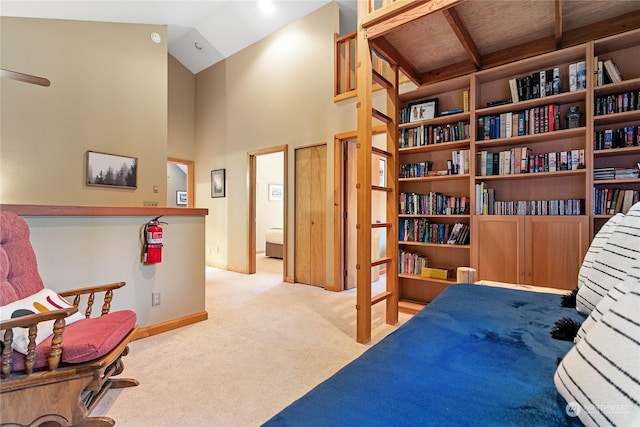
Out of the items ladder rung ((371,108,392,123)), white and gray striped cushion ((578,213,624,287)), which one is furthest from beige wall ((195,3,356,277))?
white and gray striped cushion ((578,213,624,287))

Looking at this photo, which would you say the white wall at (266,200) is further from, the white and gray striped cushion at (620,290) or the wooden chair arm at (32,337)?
the white and gray striped cushion at (620,290)

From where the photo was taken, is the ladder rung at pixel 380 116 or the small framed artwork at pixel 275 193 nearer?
the ladder rung at pixel 380 116

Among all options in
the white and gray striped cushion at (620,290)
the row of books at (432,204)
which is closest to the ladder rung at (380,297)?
the row of books at (432,204)

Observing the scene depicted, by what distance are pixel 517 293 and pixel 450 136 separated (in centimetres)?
175

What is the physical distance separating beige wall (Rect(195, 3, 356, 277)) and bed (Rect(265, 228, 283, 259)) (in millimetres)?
1337

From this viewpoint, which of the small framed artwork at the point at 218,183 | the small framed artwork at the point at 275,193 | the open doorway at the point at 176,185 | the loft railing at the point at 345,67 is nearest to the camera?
the loft railing at the point at 345,67

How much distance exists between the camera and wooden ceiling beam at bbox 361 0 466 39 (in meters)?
1.88

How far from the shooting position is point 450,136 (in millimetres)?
2893

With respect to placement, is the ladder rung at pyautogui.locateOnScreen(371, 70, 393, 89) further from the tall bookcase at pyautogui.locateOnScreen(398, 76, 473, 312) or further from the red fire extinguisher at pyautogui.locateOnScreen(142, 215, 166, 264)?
the red fire extinguisher at pyautogui.locateOnScreen(142, 215, 166, 264)

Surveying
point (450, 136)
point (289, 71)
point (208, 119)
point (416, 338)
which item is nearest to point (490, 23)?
point (450, 136)

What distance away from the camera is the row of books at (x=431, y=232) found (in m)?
2.87

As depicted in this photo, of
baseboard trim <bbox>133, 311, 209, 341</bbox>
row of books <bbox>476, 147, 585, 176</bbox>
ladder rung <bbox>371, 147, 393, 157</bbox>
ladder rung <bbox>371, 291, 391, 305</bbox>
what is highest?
ladder rung <bbox>371, 147, 393, 157</bbox>

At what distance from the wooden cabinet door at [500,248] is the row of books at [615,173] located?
1.94 feet

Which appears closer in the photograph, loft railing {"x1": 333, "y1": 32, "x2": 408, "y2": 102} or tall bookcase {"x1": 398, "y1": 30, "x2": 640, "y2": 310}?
tall bookcase {"x1": 398, "y1": 30, "x2": 640, "y2": 310}
